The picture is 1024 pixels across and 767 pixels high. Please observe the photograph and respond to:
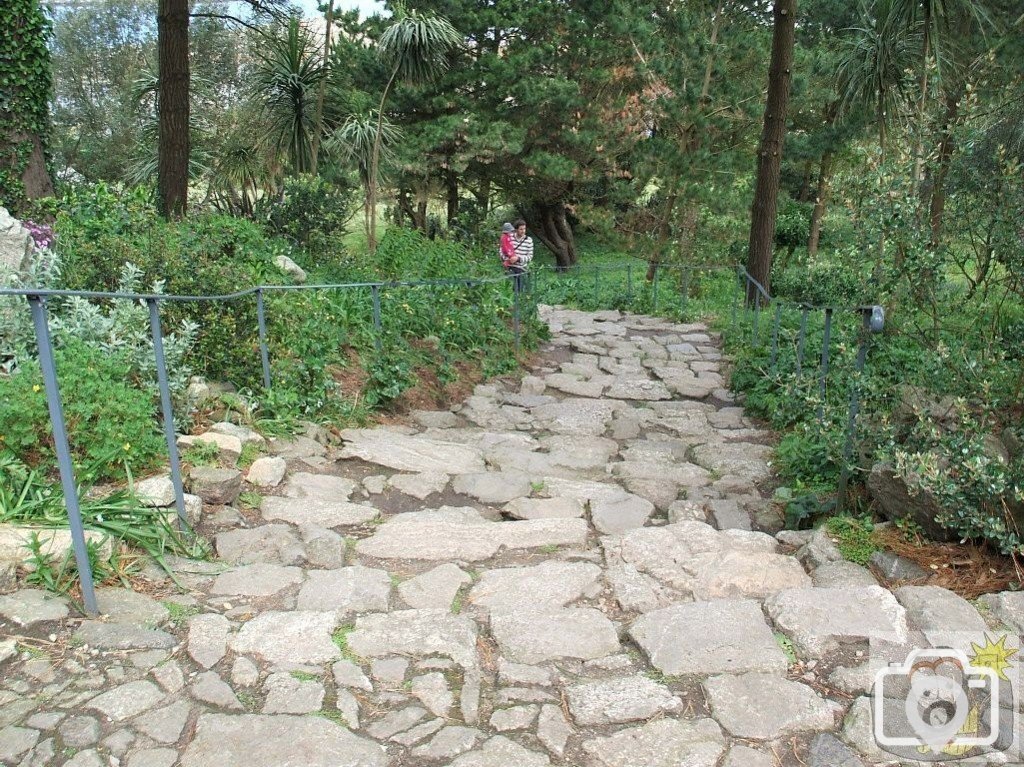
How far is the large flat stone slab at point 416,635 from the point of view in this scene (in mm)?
2295

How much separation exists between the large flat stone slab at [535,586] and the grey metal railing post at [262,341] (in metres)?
2.17

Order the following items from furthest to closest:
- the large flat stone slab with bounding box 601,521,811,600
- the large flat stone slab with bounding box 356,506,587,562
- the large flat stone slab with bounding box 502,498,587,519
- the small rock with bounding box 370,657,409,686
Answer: the large flat stone slab with bounding box 502,498,587,519 < the large flat stone slab with bounding box 356,506,587,562 < the large flat stone slab with bounding box 601,521,811,600 < the small rock with bounding box 370,657,409,686

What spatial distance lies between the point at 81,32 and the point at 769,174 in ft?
64.4

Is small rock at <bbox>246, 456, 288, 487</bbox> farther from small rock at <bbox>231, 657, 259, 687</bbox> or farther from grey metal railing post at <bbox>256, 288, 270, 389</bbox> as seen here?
small rock at <bbox>231, 657, 259, 687</bbox>

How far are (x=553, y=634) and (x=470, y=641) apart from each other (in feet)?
0.87

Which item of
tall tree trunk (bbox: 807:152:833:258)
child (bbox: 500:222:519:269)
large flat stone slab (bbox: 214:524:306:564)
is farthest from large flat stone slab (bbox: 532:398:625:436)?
tall tree trunk (bbox: 807:152:833:258)

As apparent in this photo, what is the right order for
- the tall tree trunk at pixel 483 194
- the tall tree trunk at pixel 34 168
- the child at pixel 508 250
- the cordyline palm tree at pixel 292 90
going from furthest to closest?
1. the tall tree trunk at pixel 483 194
2. the cordyline palm tree at pixel 292 90
3. the child at pixel 508 250
4. the tall tree trunk at pixel 34 168

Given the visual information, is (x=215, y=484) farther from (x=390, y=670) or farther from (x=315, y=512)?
(x=390, y=670)

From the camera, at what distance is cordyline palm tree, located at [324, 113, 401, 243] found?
39.1 feet

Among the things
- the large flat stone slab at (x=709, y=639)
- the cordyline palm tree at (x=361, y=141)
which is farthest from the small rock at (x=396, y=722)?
the cordyline palm tree at (x=361, y=141)

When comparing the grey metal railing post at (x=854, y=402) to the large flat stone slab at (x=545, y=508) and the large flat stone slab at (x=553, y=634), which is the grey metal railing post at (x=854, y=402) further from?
the large flat stone slab at (x=553, y=634)

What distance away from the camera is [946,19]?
8.86 metres

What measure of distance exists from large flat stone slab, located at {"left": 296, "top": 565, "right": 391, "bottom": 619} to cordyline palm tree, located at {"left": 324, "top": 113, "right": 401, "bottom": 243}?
946 cm

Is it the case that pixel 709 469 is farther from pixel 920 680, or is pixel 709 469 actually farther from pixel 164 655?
pixel 164 655
